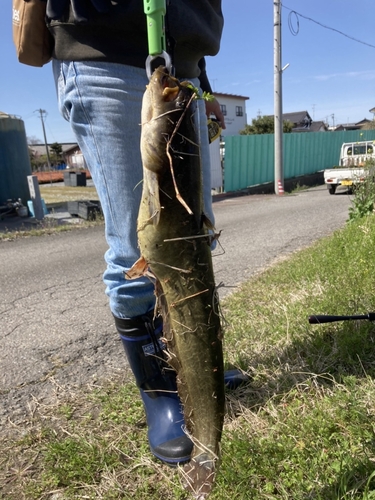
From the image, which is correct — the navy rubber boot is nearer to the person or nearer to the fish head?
the person

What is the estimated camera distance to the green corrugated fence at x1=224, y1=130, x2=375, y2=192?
1606 centimetres

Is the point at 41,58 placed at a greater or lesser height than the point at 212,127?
greater

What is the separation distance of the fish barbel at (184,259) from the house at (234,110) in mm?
52343

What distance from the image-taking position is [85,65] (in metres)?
1.52

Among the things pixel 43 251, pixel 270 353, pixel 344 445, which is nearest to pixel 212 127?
pixel 270 353

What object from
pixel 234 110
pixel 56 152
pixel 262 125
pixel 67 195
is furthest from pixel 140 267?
pixel 56 152

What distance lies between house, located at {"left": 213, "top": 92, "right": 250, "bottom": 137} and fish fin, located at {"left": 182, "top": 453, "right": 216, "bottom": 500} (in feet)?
172

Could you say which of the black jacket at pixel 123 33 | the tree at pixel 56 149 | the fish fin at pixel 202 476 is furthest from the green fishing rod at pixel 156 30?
the tree at pixel 56 149

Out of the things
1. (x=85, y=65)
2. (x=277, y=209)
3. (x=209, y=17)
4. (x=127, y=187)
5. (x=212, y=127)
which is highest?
(x=209, y=17)

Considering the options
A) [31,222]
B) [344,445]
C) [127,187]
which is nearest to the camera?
[344,445]

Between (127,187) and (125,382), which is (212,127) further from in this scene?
(125,382)

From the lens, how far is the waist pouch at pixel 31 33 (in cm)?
154

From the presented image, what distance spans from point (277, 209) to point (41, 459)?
9458mm

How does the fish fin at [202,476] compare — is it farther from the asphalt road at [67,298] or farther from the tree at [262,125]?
the tree at [262,125]
